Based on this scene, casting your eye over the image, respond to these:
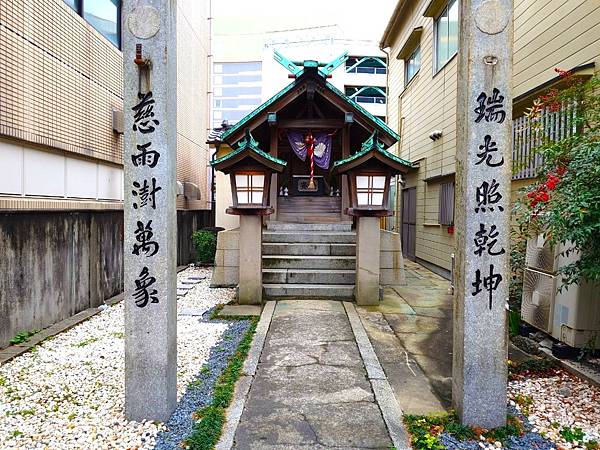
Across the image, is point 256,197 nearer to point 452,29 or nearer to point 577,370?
point 577,370

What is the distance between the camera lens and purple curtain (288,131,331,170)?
13742 mm

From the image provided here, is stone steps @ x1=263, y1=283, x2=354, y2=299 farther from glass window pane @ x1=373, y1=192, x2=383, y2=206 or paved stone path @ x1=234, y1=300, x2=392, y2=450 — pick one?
paved stone path @ x1=234, y1=300, x2=392, y2=450

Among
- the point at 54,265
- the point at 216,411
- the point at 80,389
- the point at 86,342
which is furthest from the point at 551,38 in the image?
the point at 54,265

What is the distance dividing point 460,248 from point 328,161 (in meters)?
10.2

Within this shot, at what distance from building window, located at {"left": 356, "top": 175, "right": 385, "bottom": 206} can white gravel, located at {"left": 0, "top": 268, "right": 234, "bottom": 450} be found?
3.96 m

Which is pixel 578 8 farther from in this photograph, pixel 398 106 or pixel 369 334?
pixel 398 106

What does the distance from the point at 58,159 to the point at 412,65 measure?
14.3m

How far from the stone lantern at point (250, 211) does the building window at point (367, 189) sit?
1.71 m

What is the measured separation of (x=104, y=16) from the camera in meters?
9.88

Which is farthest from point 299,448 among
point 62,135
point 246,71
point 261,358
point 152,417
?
point 246,71

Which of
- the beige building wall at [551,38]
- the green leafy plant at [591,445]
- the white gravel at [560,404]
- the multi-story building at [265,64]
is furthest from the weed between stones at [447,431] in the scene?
the multi-story building at [265,64]

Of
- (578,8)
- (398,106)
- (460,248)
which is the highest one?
(398,106)

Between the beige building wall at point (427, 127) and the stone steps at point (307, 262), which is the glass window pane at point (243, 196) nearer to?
the stone steps at point (307, 262)

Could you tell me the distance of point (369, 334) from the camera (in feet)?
23.4
